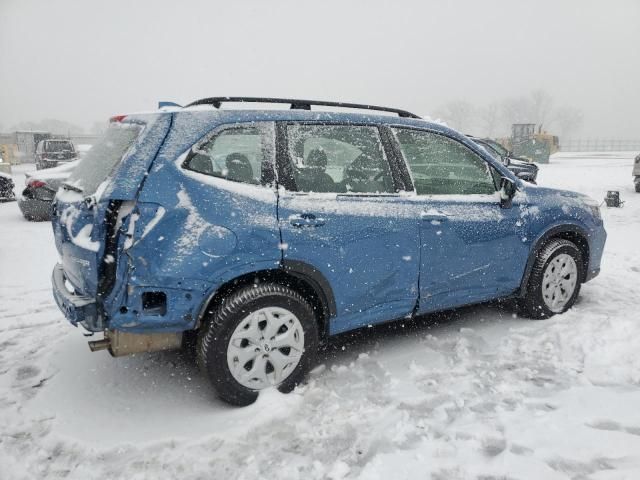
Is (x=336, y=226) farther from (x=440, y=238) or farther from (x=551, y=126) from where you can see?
(x=551, y=126)

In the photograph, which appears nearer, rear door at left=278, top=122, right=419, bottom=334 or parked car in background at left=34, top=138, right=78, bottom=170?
rear door at left=278, top=122, right=419, bottom=334

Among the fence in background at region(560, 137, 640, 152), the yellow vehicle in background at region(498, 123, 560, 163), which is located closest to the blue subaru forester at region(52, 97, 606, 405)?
the yellow vehicle in background at region(498, 123, 560, 163)

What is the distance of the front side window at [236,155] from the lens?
2820 millimetres

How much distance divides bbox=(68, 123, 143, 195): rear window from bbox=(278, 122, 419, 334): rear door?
0.94 m

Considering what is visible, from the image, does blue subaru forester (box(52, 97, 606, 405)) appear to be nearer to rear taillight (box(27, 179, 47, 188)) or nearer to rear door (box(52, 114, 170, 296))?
rear door (box(52, 114, 170, 296))

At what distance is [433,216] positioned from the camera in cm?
349

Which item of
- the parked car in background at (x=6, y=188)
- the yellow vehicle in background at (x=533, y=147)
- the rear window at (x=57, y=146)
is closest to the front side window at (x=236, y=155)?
the parked car in background at (x=6, y=188)

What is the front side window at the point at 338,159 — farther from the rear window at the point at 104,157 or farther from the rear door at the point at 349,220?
the rear window at the point at 104,157

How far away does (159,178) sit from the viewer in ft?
8.77

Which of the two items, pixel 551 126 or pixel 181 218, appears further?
pixel 551 126

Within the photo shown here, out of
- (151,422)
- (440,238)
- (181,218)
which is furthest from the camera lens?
(440,238)

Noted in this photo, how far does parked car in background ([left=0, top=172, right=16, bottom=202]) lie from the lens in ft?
42.8

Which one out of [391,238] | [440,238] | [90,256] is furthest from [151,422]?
[440,238]

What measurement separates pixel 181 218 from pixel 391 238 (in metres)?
1.42
